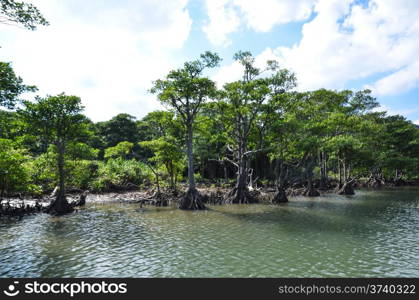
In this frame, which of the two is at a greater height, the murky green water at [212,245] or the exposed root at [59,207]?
the exposed root at [59,207]

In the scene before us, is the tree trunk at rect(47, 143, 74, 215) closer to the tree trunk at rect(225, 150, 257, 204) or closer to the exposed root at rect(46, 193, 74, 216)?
the exposed root at rect(46, 193, 74, 216)

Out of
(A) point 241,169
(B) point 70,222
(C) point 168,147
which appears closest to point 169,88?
(C) point 168,147

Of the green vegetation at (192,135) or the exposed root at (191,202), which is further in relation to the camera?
the exposed root at (191,202)

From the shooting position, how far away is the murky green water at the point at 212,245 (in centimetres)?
1180

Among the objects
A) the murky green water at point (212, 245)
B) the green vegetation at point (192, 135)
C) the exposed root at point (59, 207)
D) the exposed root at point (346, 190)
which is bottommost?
the murky green water at point (212, 245)

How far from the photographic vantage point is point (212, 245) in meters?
15.5

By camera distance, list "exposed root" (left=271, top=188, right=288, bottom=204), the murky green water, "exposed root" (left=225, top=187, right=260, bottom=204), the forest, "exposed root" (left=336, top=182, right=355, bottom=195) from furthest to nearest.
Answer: "exposed root" (left=336, top=182, right=355, bottom=195) < "exposed root" (left=271, top=188, right=288, bottom=204) < "exposed root" (left=225, top=187, right=260, bottom=204) < the forest < the murky green water

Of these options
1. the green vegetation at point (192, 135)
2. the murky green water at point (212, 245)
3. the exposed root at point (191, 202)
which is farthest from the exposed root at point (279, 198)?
the exposed root at point (191, 202)

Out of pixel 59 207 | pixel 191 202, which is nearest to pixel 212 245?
pixel 191 202

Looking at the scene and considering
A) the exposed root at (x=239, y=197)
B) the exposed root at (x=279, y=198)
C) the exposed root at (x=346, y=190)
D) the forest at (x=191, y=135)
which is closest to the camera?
the forest at (x=191, y=135)

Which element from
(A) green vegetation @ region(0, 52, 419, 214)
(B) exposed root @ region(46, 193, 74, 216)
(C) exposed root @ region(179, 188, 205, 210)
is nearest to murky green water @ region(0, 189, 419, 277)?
(B) exposed root @ region(46, 193, 74, 216)

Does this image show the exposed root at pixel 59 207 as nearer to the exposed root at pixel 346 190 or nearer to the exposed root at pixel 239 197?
the exposed root at pixel 239 197

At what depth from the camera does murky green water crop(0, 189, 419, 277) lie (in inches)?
464

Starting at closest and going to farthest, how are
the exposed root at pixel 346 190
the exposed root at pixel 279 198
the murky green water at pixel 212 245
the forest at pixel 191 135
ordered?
the murky green water at pixel 212 245 → the forest at pixel 191 135 → the exposed root at pixel 279 198 → the exposed root at pixel 346 190
